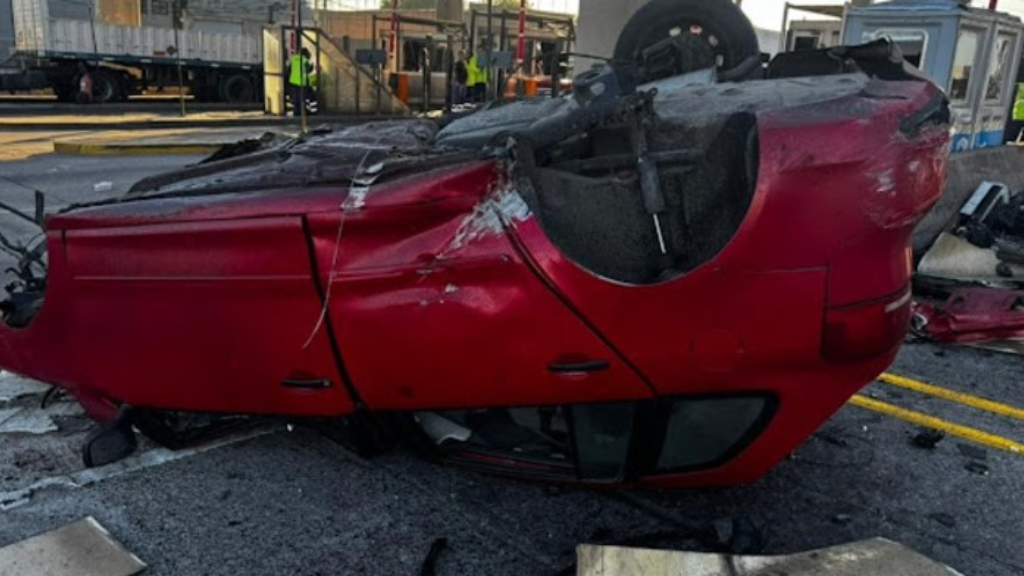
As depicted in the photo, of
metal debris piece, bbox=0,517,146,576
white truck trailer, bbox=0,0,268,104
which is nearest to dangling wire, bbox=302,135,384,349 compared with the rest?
metal debris piece, bbox=0,517,146,576

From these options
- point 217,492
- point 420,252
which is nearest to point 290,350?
point 420,252

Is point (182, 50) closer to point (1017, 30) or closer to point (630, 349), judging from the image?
point (1017, 30)

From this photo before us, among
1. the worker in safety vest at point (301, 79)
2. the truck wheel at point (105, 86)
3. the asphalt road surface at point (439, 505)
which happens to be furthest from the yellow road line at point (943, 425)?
the truck wheel at point (105, 86)

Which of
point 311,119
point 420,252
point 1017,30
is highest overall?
point 1017,30

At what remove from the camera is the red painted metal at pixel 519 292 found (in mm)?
2309

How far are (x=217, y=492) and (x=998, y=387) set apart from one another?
12.4 feet

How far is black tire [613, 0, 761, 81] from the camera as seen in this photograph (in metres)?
3.98

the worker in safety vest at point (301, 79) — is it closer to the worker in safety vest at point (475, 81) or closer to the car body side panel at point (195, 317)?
the worker in safety vest at point (475, 81)

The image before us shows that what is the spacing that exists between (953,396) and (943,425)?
476mm

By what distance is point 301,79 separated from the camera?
16250 mm

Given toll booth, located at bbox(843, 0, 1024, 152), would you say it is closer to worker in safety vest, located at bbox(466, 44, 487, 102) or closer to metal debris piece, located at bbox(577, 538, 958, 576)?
metal debris piece, located at bbox(577, 538, 958, 576)

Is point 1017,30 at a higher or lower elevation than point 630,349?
higher

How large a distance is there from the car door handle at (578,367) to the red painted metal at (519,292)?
0.01 m

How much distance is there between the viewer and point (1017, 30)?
31.2 feet
